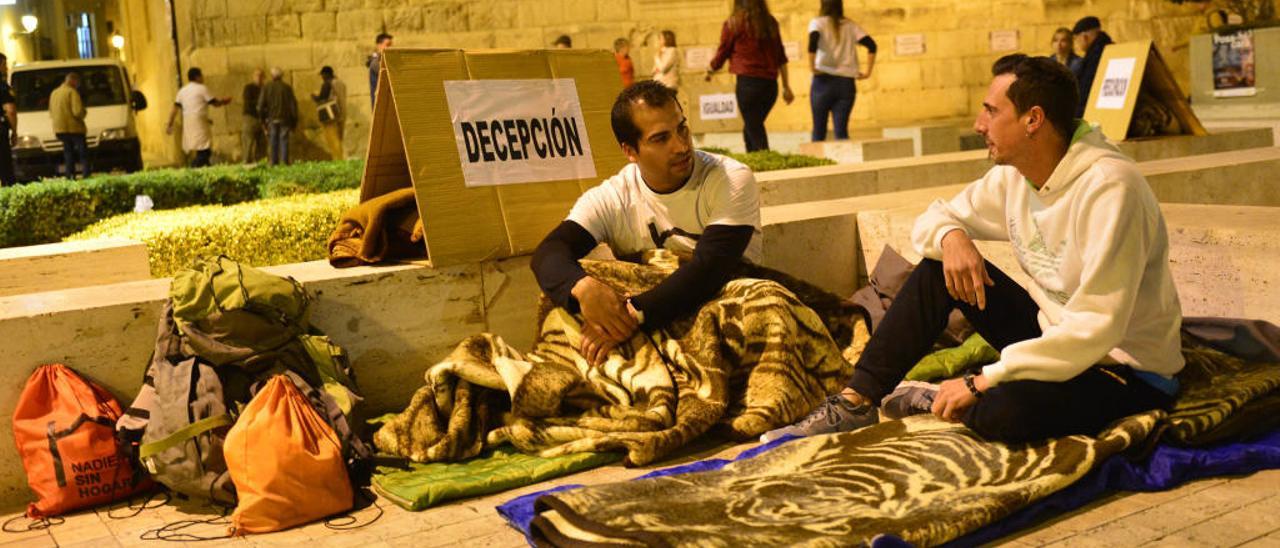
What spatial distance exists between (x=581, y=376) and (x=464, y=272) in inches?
30.6

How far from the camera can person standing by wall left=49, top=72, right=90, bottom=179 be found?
639 inches

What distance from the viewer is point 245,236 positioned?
693cm

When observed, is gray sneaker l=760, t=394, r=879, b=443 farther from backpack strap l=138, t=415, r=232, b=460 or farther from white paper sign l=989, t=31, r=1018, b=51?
white paper sign l=989, t=31, r=1018, b=51

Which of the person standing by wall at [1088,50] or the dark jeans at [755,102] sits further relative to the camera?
the dark jeans at [755,102]

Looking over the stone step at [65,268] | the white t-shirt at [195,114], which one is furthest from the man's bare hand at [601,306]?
the white t-shirt at [195,114]

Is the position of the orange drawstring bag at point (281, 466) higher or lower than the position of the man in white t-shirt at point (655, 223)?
lower

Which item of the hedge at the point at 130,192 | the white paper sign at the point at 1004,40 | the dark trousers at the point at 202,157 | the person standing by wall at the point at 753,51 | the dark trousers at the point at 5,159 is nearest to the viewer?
the hedge at the point at 130,192

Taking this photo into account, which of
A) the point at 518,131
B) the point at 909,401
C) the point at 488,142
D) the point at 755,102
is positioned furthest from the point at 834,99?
the point at 909,401

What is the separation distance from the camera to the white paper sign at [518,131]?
16.5ft

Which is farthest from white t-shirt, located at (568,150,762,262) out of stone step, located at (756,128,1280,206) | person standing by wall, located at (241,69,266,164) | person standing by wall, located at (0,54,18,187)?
person standing by wall, located at (241,69,266,164)

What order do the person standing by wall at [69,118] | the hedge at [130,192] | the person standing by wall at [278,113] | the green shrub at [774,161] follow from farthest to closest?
the person standing by wall at [278,113] → the person standing by wall at [69,118] → the green shrub at [774,161] → the hedge at [130,192]

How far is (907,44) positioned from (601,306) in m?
15.4

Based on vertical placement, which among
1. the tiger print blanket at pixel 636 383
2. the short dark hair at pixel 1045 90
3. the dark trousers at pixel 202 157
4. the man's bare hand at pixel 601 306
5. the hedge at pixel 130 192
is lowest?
the tiger print blanket at pixel 636 383

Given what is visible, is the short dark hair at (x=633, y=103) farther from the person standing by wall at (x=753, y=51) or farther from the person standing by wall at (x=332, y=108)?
the person standing by wall at (x=332, y=108)
